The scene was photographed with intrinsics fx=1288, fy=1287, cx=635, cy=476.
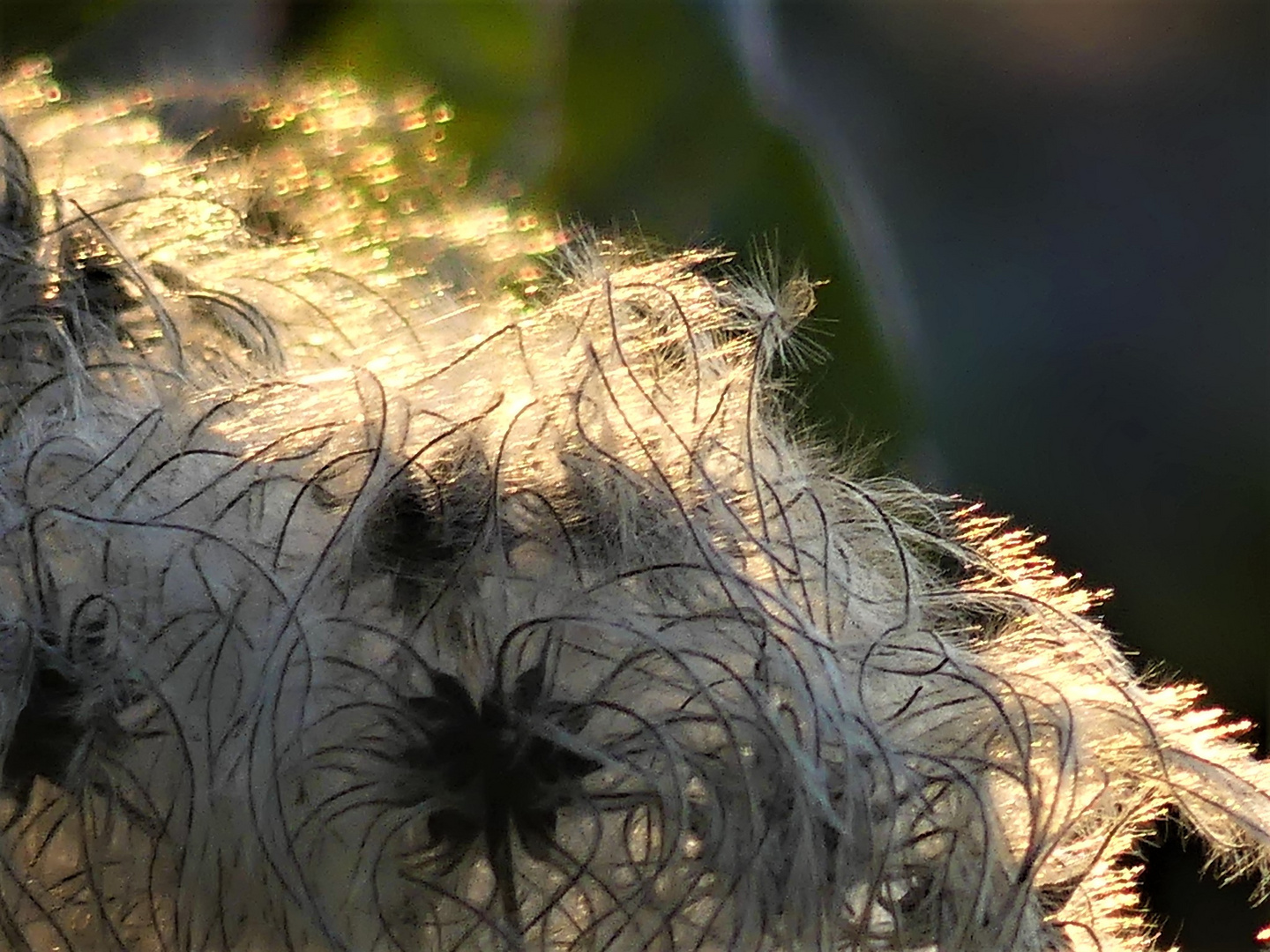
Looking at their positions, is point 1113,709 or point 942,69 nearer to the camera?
point 1113,709

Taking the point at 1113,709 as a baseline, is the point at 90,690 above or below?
above

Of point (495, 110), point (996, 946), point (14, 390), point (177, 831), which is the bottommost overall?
point (996, 946)

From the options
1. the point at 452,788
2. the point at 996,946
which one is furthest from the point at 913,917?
the point at 452,788

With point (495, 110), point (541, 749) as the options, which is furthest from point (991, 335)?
point (541, 749)

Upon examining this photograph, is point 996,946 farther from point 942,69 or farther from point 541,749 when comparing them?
point 942,69

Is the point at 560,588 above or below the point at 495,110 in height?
below

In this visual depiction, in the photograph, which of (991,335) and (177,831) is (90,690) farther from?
(991,335)
